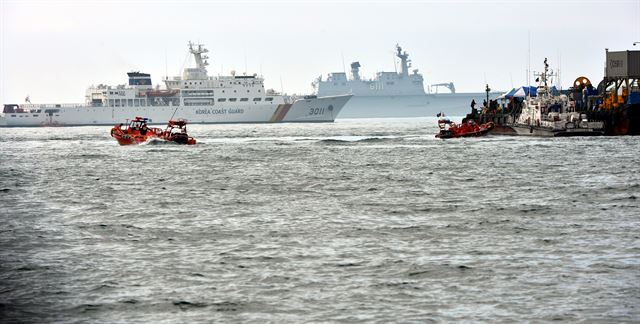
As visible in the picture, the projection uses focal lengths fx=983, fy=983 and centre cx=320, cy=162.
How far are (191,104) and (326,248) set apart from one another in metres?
165

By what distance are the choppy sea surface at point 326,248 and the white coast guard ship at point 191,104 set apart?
13783cm

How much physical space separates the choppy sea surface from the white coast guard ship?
13783cm

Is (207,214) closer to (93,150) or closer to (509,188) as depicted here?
(509,188)

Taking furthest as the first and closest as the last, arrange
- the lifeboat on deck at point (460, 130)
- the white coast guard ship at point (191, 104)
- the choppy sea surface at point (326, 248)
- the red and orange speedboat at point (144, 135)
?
1. the white coast guard ship at point (191, 104)
2. the lifeboat on deck at point (460, 130)
3. the red and orange speedboat at point (144, 135)
4. the choppy sea surface at point (326, 248)

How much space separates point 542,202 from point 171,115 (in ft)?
512

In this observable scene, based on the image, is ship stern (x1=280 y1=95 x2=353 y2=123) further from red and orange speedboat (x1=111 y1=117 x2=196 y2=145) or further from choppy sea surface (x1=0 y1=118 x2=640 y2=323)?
choppy sea surface (x1=0 y1=118 x2=640 y2=323)

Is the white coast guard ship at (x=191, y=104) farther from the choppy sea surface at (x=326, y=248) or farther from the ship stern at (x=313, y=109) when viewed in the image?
the choppy sea surface at (x=326, y=248)

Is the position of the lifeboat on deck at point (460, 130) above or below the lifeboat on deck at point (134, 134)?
below

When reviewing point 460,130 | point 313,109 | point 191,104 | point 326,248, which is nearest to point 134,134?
point 460,130

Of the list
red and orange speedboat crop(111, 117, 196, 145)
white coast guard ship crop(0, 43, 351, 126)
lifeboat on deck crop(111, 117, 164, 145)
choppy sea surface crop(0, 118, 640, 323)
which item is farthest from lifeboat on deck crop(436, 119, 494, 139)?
white coast guard ship crop(0, 43, 351, 126)

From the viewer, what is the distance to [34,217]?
1122 inches

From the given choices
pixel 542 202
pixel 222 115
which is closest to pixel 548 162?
pixel 542 202

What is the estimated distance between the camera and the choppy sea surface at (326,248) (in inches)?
605

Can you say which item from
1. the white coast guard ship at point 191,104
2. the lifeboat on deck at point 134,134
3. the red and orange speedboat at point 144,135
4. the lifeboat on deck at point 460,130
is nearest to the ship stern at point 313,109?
the white coast guard ship at point 191,104
